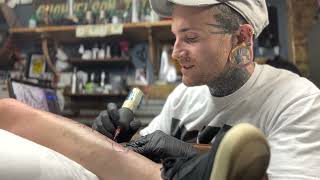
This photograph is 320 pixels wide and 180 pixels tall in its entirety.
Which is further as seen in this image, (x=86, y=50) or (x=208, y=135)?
(x=86, y=50)

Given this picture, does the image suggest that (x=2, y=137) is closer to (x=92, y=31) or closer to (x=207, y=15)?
(x=207, y=15)

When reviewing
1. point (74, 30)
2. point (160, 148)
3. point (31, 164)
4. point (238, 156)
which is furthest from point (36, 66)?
point (238, 156)

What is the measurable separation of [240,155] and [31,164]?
0.33m

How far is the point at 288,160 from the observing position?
826 mm

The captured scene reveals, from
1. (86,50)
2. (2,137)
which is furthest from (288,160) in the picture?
(86,50)

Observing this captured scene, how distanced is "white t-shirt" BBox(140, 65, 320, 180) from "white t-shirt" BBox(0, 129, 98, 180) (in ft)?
1.33

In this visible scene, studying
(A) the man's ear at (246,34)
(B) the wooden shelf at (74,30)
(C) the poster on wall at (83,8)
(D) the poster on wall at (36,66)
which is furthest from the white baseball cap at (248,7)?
(D) the poster on wall at (36,66)

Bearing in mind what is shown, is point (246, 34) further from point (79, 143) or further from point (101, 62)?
point (101, 62)

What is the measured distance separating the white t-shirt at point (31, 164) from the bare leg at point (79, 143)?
0.05 metres

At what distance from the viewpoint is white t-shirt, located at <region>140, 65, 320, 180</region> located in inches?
32.4

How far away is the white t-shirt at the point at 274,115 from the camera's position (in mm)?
822

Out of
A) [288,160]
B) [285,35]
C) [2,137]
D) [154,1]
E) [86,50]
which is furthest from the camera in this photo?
[86,50]

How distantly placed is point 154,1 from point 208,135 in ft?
1.35

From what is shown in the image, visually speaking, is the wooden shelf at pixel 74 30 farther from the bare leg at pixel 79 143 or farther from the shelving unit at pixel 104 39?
the bare leg at pixel 79 143
